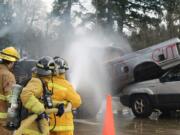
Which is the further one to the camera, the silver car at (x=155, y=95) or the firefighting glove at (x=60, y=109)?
the silver car at (x=155, y=95)

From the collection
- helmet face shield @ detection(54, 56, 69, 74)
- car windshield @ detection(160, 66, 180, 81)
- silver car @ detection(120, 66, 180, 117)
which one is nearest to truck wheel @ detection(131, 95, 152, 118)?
silver car @ detection(120, 66, 180, 117)

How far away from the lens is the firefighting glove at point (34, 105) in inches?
207

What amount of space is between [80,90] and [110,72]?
205cm

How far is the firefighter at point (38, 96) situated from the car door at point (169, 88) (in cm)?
851

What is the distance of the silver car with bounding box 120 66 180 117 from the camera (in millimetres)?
13711

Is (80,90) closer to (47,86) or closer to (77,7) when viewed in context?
(47,86)

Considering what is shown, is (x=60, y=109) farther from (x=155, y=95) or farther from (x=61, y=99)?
→ (x=155, y=95)

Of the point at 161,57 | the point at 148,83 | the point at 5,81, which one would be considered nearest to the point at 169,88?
the point at 148,83

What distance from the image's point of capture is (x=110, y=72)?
15250 millimetres

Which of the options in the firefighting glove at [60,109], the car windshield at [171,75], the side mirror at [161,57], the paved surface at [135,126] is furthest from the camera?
the side mirror at [161,57]

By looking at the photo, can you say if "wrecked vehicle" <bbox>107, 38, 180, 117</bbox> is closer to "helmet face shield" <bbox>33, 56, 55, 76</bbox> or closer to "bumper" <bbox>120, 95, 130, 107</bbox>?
"bumper" <bbox>120, 95, 130, 107</bbox>

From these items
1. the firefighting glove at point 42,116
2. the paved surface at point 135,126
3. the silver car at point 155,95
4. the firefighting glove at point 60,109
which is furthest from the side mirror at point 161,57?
the firefighting glove at point 42,116

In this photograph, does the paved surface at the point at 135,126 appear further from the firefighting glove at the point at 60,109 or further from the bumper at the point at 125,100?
the firefighting glove at the point at 60,109

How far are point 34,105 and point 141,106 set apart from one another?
9.39m
